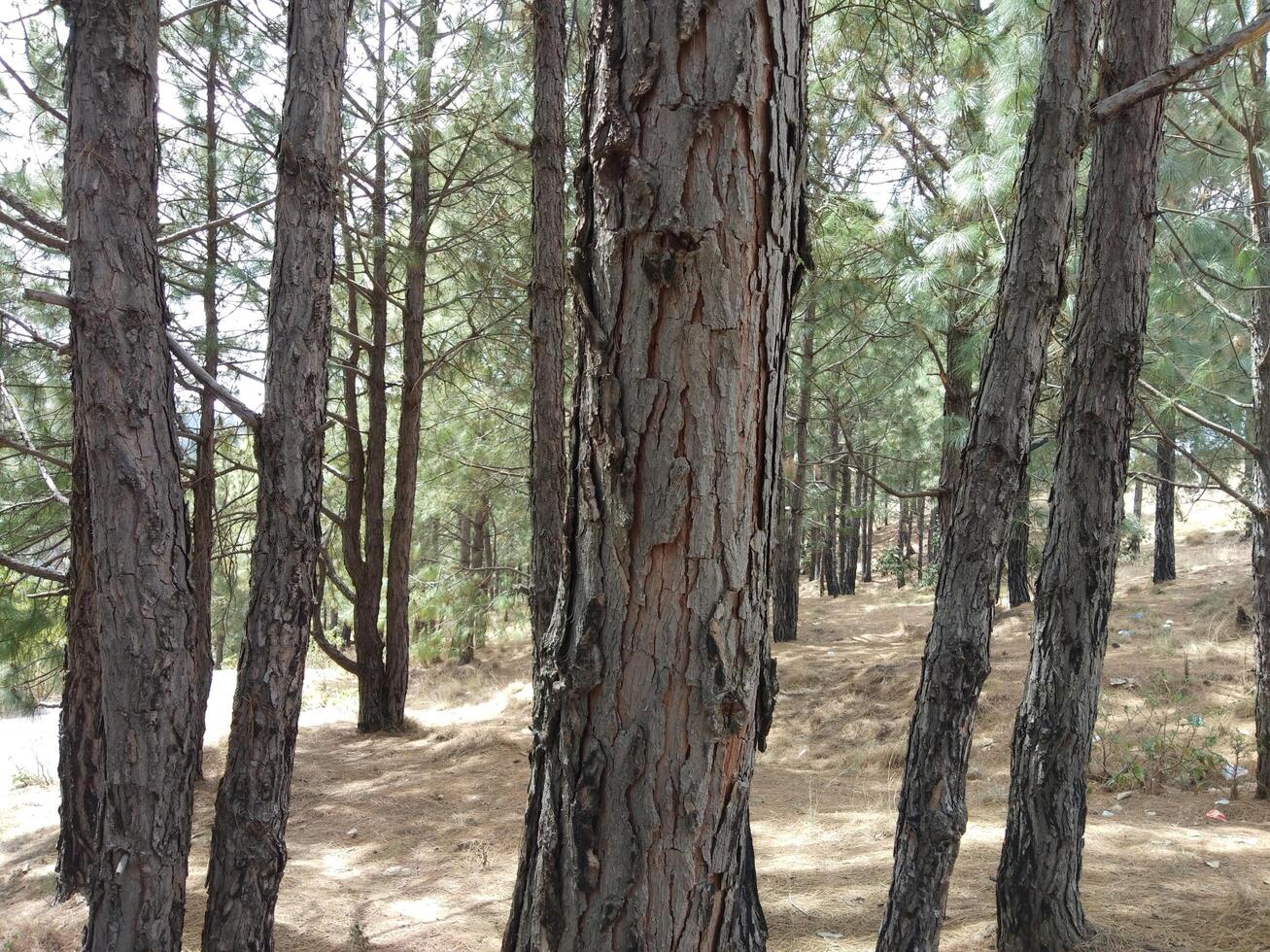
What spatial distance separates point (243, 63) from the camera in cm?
717

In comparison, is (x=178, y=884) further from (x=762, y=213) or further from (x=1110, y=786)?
(x=1110, y=786)

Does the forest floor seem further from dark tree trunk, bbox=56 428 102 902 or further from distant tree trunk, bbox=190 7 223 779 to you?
distant tree trunk, bbox=190 7 223 779

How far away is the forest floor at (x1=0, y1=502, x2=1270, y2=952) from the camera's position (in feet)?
14.3

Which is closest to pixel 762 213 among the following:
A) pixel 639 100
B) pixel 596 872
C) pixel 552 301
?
pixel 639 100

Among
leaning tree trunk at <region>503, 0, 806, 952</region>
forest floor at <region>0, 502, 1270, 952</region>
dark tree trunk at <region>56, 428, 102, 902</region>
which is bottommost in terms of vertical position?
forest floor at <region>0, 502, 1270, 952</region>

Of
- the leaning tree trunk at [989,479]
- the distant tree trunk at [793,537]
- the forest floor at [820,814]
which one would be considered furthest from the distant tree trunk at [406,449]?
the leaning tree trunk at [989,479]

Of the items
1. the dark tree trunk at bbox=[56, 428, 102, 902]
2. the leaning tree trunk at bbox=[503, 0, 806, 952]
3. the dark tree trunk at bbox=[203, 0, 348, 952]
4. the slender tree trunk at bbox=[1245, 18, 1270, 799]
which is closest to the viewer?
the leaning tree trunk at bbox=[503, 0, 806, 952]

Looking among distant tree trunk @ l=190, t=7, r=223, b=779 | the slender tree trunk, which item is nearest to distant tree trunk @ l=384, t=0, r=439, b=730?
distant tree trunk @ l=190, t=7, r=223, b=779

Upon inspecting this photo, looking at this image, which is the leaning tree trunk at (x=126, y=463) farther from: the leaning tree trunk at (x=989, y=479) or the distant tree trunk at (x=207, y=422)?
the distant tree trunk at (x=207, y=422)

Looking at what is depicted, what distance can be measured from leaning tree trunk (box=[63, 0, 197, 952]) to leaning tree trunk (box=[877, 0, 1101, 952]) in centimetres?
296

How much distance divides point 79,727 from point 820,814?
4.98 metres

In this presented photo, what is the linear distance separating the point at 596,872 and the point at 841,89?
8.86m

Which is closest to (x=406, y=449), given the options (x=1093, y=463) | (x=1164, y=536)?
(x=1093, y=463)

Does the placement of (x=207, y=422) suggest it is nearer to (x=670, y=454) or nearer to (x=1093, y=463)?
(x=1093, y=463)
